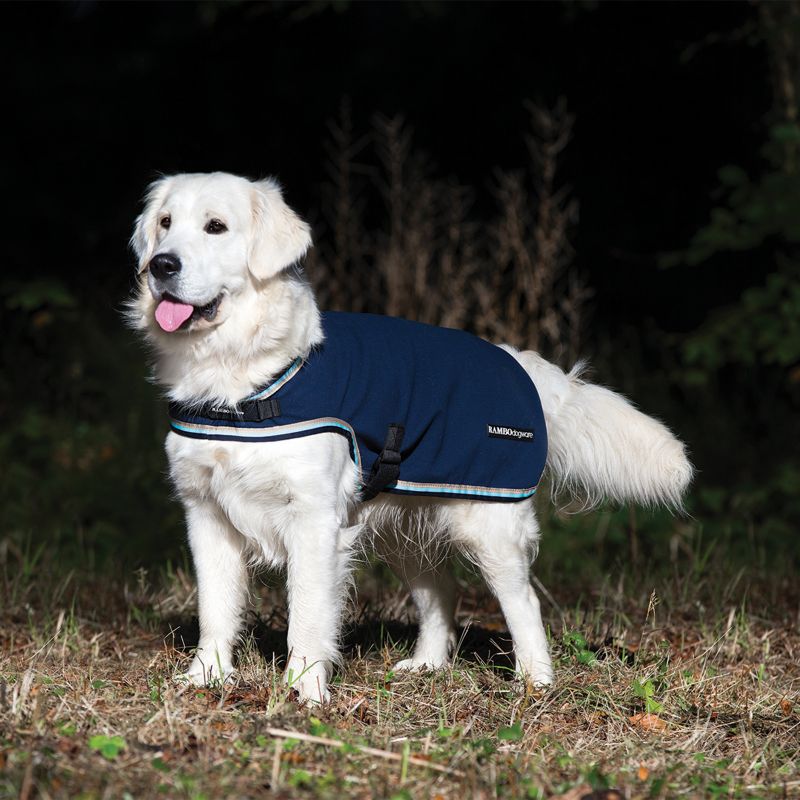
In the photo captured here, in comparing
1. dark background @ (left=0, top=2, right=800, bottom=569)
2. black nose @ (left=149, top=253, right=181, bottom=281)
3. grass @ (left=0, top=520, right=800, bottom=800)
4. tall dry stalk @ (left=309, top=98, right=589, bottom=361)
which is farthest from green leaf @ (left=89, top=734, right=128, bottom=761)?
tall dry stalk @ (left=309, top=98, right=589, bottom=361)

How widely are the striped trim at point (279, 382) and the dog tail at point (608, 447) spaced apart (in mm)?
965

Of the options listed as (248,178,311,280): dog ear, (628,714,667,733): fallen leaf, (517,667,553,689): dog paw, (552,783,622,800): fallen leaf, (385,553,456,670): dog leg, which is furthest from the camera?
(385,553,456,670): dog leg

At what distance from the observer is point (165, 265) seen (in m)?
3.15

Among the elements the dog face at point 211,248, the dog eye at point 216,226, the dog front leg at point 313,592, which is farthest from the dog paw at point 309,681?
the dog eye at point 216,226

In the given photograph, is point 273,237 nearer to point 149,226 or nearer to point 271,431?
point 149,226

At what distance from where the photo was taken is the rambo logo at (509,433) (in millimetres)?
3514

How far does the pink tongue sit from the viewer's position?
323 cm

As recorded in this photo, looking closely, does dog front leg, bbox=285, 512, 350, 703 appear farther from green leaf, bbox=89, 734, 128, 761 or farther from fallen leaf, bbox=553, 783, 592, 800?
fallen leaf, bbox=553, 783, 592, 800

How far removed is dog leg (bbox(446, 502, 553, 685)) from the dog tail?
310mm

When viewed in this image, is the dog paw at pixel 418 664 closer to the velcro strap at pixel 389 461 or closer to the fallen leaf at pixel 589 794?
the velcro strap at pixel 389 461

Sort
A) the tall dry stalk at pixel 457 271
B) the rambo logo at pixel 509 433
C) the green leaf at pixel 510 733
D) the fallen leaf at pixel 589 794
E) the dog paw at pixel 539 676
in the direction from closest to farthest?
the fallen leaf at pixel 589 794 < the green leaf at pixel 510 733 < the dog paw at pixel 539 676 < the rambo logo at pixel 509 433 < the tall dry stalk at pixel 457 271

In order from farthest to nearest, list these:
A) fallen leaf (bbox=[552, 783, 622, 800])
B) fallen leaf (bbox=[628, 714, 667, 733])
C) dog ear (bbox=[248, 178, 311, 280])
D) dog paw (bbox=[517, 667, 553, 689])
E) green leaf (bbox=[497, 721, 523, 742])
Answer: dog paw (bbox=[517, 667, 553, 689]) → dog ear (bbox=[248, 178, 311, 280]) → fallen leaf (bbox=[628, 714, 667, 733]) → green leaf (bbox=[497, 721, 523, 742]) → fallen leaf (bbox=[552, 783, 622, 800])

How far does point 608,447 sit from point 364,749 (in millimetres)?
1540

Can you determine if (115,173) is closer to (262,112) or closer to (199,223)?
(262,112)
